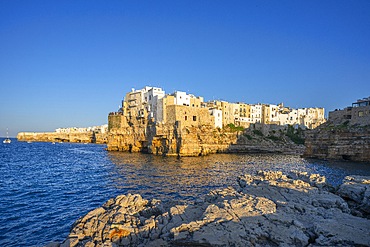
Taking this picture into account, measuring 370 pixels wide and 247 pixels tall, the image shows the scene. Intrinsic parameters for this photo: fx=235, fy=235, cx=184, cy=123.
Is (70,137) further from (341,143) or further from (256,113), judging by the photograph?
(341,143)

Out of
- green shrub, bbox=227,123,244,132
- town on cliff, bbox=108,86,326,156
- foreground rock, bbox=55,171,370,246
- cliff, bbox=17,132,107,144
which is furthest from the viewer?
cliff, bbox=17,132,107,144

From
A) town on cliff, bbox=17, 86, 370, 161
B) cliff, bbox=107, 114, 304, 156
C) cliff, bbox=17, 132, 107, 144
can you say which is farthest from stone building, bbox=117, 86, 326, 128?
cliff, bbox=17, 132, 107, 144

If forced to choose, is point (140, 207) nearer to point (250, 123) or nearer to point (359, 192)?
point (359, 192)

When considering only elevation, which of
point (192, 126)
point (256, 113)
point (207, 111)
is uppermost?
point (256, 113)

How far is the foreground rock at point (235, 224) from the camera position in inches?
308

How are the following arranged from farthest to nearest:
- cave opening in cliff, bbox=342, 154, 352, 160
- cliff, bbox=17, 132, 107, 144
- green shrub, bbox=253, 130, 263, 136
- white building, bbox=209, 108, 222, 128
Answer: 1. cliff, bbox=17, 132, 107, 144
2. green shrub, bbox=253, 130, 263, 136
3. white building, bbox=209, 108, 222, 128
4. cave opening in cliff, bbox=342, 154, 352, 160

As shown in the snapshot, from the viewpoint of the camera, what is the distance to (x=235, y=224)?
849cm

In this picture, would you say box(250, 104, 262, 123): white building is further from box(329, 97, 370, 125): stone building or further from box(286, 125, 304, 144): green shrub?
box(329, 97, 370, 125): stone building

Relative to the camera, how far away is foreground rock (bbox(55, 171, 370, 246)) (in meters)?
7.83

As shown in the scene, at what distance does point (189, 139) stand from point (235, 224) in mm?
46327

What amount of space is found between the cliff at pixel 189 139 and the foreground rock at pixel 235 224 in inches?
1643

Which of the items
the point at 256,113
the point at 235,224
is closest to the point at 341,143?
the point at 256,113

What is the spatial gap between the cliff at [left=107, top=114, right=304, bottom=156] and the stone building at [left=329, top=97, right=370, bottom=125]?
50.8 feet

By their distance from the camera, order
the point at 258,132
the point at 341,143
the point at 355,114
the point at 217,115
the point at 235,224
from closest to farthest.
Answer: the point at 235,224 → the point at 341,143 → the point at 355,114 → the point at 217,115 → the point at 258,132
